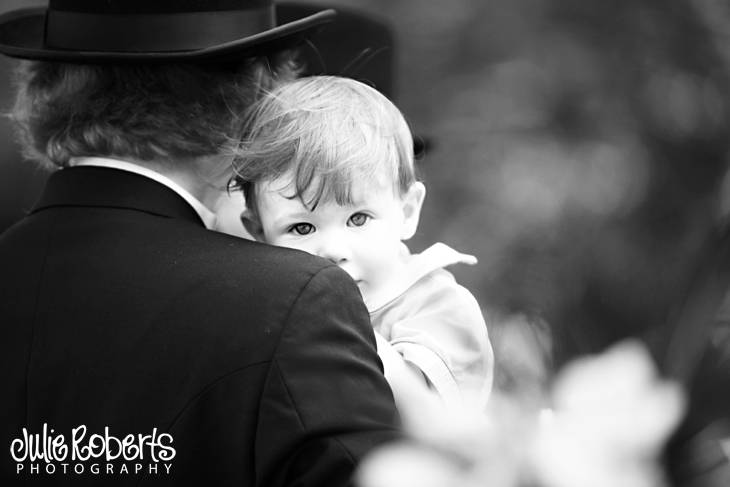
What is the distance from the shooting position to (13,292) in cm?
174

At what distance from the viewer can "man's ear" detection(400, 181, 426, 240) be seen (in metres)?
2.11

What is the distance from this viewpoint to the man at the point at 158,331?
156cm

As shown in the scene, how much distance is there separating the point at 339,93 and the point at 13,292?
0.75 m

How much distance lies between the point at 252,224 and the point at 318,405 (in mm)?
685

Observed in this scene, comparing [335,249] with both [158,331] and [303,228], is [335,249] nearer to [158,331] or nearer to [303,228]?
[303,228]

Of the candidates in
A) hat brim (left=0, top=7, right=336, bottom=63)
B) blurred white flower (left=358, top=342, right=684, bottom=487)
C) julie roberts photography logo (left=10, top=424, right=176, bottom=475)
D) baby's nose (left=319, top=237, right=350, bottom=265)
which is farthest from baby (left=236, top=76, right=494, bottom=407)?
blurred white flower (left=358, top=342, right=684, bottom=487)

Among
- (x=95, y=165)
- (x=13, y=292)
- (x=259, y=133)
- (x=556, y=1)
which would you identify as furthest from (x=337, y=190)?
(x=556, y=1)

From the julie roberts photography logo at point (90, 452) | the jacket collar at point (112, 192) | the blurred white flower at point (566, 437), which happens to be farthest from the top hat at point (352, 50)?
the blurred white flower at point (566, 437)

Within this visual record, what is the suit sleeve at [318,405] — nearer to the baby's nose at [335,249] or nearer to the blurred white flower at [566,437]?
the baby's nose at [335,249]

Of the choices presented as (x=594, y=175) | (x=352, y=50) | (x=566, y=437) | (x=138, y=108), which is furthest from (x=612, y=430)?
(x=352, y=50)

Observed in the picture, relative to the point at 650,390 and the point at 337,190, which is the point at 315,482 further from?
the point at 650,390

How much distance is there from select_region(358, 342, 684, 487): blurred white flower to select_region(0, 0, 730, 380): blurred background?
0.14 ft

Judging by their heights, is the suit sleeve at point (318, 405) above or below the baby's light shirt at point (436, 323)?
above

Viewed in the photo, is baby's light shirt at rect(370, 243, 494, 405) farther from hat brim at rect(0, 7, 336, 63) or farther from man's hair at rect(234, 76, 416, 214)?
hat brim at rect(0, 7, 336, 63)
